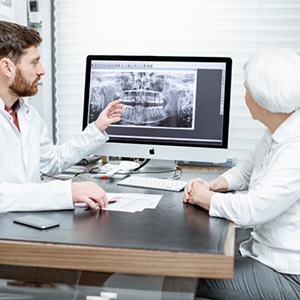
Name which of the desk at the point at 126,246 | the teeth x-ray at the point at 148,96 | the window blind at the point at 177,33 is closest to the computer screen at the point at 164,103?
the teeth x-ray at the point at 148,96

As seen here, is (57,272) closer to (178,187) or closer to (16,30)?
(178,187)

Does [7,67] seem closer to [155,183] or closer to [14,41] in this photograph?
[14,41]

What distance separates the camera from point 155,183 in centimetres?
170

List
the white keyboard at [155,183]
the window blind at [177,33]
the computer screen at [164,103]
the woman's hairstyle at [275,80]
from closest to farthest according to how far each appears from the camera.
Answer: the woman's hairstyle at [275,80] < the white keyboard at [155,183] < the computer screen at [164,103] < the window blind at [177,33]

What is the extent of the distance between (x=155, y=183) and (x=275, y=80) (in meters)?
0.66

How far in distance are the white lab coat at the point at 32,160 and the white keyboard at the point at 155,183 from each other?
0.98ft

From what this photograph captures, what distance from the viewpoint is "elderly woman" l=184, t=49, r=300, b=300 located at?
3.84 feet

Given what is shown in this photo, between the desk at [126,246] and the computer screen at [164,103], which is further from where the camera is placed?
the computer screen at [164,103]

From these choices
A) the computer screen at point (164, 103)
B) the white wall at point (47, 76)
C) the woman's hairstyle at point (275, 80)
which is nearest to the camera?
the woman's hairstyle at point (275, 80)

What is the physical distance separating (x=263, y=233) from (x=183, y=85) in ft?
2.84

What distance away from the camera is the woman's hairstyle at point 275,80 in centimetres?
123

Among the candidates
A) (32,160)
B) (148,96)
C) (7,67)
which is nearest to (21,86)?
(7,67)

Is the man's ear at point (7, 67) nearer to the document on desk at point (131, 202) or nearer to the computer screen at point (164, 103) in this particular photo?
the computer screen at point (164, 103)

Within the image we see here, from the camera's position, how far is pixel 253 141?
247 cm
